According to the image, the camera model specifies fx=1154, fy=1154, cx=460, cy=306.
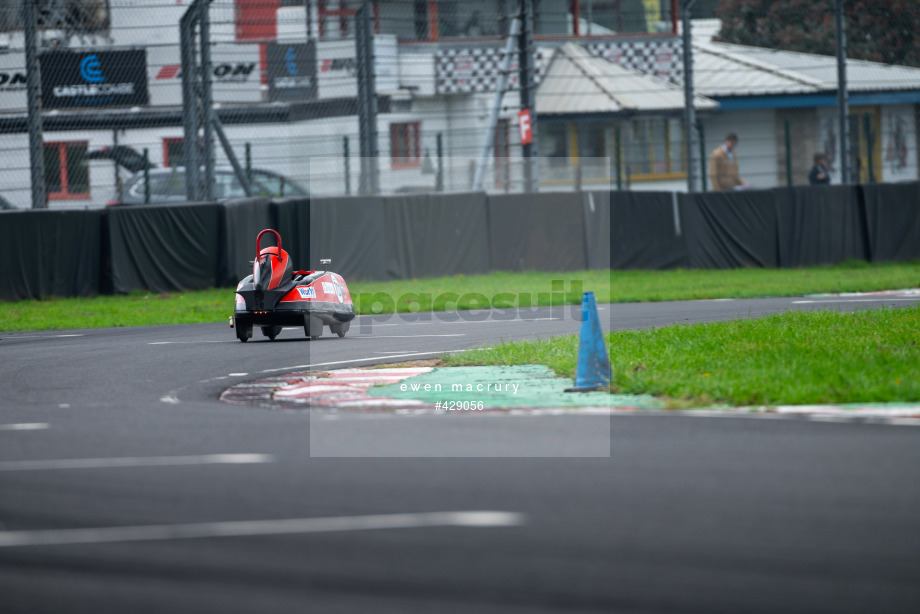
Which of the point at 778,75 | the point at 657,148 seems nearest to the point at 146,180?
the point at 657,148

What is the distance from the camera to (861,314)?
37.7 ft

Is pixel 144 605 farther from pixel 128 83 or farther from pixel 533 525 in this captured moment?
pixel 128 83

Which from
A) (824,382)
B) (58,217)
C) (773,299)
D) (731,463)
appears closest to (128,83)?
(58,217)

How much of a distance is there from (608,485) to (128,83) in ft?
54.0

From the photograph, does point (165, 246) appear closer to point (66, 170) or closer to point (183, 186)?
point (66, 170)

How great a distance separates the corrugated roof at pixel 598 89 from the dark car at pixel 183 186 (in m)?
10.5

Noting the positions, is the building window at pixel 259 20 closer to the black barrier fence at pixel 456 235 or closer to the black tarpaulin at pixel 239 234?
the black tarpaulin at pixel 239 234

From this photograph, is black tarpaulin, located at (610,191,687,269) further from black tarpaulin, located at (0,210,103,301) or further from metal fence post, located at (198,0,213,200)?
black tarpaulin, located at (0,210,103,301)

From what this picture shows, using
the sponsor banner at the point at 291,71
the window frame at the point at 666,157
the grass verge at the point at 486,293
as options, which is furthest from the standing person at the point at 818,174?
the sponsor banner at the point at 291,71

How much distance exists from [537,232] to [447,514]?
52.2 ft

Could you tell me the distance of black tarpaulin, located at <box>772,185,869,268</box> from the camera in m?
20.9

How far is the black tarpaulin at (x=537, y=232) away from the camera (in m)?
20.0

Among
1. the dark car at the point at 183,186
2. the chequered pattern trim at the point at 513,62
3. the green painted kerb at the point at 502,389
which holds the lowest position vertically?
the green painted kerb at the point at 502,389

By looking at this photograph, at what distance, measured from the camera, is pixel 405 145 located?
23750 mm
